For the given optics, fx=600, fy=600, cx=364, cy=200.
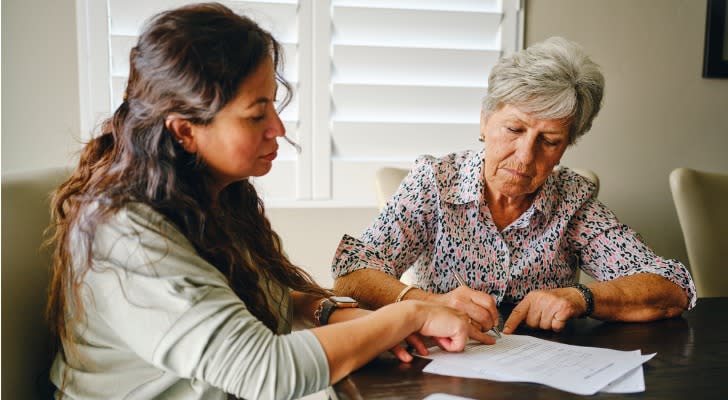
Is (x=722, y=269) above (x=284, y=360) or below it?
Answer: below

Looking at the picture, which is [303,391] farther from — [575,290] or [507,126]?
[507,126]

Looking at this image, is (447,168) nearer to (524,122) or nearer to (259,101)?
(524,122)

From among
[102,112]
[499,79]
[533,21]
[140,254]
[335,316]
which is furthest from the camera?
[533,21]

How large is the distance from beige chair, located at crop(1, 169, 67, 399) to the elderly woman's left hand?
0.83m

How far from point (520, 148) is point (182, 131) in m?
0.83

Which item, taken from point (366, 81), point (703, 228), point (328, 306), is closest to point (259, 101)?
point (328, 306)

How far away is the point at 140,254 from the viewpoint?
815 millimetres

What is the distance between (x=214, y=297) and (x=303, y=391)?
18cm

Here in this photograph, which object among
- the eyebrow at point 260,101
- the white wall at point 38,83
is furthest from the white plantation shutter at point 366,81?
the eyebrow at point 260,101

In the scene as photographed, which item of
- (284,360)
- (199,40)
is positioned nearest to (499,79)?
(199,40)

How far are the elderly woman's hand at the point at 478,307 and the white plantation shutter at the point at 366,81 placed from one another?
94cm

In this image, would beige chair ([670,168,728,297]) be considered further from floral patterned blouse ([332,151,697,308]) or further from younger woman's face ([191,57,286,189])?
younger woman's face ([191,57,286,189])

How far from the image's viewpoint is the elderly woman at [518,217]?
141 centimetres

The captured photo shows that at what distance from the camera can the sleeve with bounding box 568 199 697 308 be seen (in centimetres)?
142
